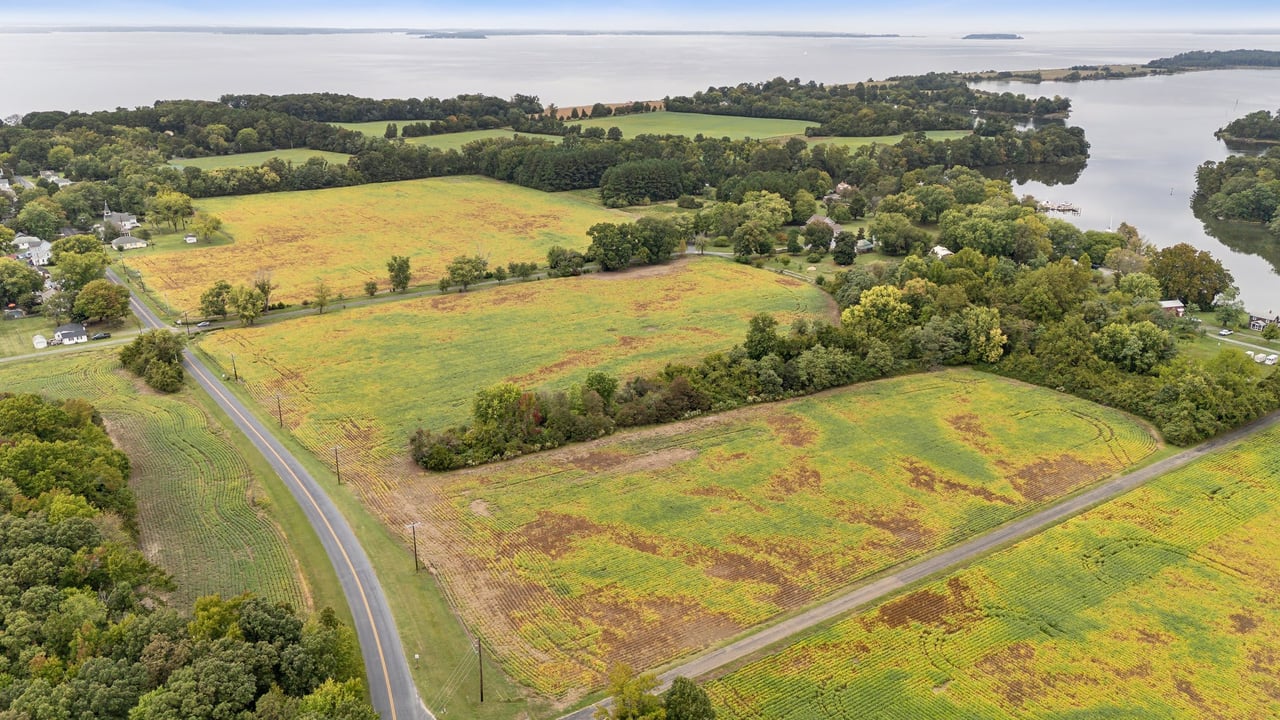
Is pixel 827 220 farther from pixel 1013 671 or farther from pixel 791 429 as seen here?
pixel 1013 671

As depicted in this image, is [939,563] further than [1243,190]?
No

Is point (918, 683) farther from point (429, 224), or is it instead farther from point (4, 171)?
point (4, 171)

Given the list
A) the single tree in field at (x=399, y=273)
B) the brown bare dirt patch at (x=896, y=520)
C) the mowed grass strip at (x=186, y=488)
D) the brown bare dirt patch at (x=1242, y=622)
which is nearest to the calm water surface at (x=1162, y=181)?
the brown bare dirt patch at (x=1242, y=622)

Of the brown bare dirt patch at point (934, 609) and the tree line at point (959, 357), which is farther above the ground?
the tree line at point (959, 357)

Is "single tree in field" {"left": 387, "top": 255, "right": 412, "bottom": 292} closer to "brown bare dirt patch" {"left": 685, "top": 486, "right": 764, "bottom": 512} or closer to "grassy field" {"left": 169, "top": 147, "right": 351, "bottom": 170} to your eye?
"brown bare dirt patch" {"left": 685, "top": 486, "right": 764, "bottom": 512}

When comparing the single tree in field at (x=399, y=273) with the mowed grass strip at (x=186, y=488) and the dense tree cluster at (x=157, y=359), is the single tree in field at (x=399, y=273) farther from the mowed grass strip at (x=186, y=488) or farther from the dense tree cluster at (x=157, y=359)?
the mowed grass strip at (x=186, y=488)

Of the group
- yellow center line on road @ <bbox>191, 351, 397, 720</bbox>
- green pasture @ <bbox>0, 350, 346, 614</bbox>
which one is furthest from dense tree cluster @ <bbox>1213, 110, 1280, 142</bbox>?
green pasture @ <bbox>0, 350, 346, 614</bbox>

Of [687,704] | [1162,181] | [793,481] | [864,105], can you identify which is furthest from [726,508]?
[864,105]
